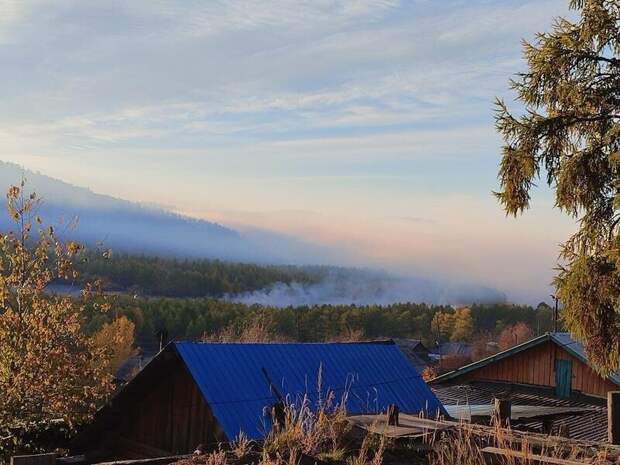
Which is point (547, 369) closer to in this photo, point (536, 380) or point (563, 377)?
point (536, 380)

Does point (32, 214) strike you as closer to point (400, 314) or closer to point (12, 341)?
point (12, 341)

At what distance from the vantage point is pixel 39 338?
45.5 feet

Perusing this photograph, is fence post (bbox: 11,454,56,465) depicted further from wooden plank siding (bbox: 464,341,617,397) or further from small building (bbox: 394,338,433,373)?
small building (bbox: 394,338,433,373)

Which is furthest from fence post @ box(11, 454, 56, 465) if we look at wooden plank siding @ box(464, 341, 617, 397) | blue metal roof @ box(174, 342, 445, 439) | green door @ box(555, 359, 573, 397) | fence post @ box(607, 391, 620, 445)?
green door @ box(555, 359, 573, 397)

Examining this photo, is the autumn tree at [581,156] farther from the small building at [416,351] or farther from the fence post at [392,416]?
the small building at [416,351]

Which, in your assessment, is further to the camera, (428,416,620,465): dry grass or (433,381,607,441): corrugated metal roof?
(433,381,607,441): corrugated metal roof

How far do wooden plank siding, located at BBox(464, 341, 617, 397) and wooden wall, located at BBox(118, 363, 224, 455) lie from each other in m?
14.9

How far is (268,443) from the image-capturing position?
5930mm

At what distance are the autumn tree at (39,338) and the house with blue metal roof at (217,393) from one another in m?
0.97

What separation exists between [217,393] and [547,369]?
1556cm

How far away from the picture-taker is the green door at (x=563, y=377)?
2427 cm

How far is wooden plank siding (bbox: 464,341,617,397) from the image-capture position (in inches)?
932

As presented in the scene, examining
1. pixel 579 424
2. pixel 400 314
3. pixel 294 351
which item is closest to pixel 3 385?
pixel 294 351

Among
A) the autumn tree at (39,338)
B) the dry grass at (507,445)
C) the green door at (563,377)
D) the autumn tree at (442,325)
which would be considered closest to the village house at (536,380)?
the green door at (563,377)
